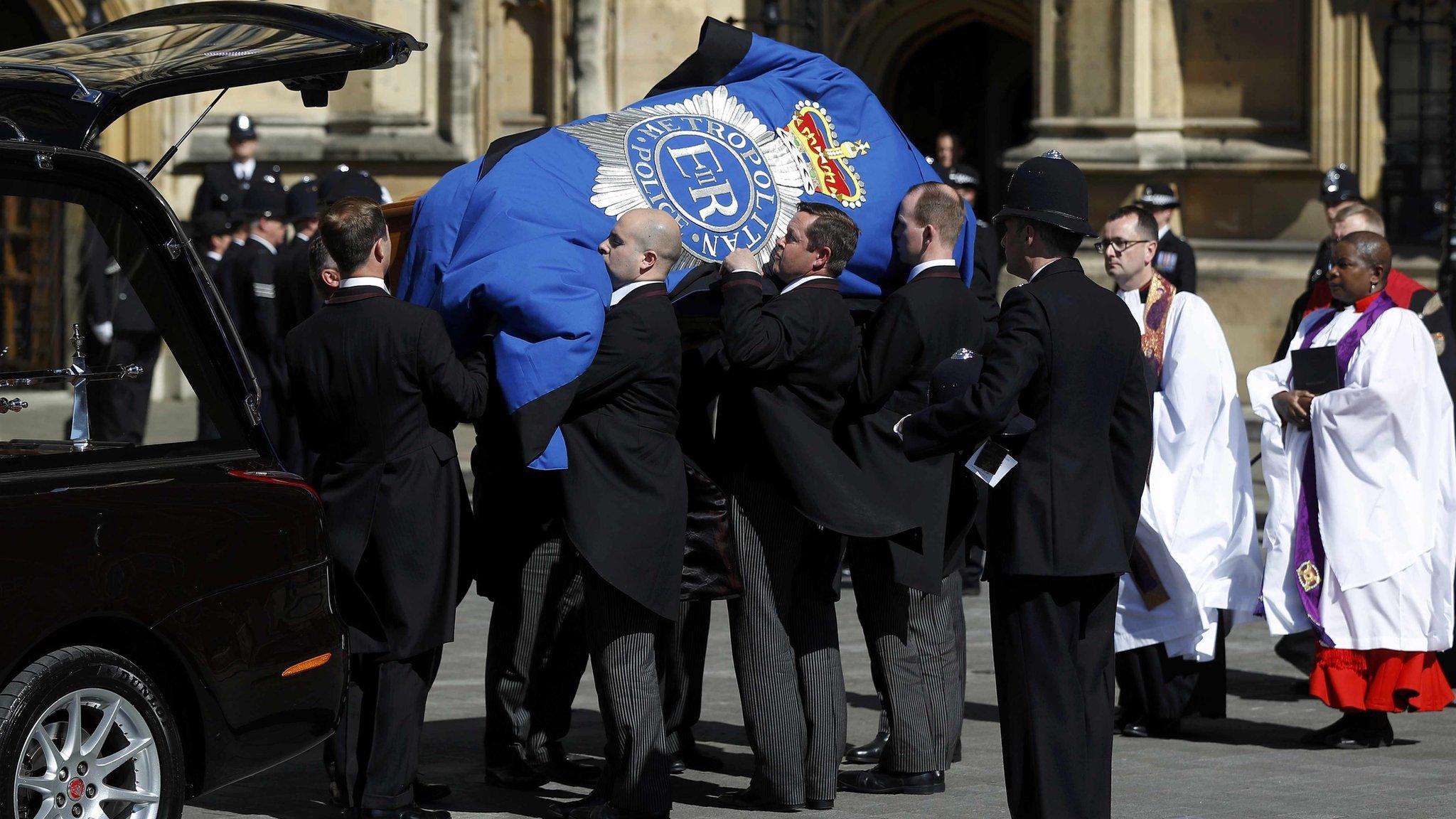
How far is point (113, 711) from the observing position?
4848mm

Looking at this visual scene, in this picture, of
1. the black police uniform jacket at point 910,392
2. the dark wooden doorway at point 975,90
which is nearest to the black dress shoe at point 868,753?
the black police uniform jacket at point 910,392

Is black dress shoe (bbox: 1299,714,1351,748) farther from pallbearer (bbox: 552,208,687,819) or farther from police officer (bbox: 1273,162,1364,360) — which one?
pallbearer (bbox: 552,208,687,819)

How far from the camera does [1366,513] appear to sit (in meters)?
7.65

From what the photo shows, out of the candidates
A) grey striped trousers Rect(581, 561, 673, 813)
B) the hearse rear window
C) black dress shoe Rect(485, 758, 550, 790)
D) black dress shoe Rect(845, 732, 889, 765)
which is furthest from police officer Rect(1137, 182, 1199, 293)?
the hearse rear window

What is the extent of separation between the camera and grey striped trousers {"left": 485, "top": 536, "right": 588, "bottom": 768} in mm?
6637

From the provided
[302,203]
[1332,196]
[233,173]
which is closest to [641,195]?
[302,203]

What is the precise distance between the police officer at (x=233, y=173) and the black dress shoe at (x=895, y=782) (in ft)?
29.9

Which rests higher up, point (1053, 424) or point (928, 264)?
point (928, 264)

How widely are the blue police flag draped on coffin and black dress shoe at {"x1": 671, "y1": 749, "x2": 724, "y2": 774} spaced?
1410 millimetres

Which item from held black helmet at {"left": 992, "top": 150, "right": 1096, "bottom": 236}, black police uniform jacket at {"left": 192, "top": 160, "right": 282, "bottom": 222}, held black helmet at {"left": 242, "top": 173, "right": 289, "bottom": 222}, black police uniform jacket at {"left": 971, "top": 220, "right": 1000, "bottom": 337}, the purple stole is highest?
black police uniform jacket at {"left": 192, "top": 160, "right": 282, "bottom": 222}

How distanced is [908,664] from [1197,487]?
5.47ft

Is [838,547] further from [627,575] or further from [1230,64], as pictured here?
[1230,64]

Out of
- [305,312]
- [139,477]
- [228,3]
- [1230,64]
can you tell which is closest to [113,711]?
[139,477]

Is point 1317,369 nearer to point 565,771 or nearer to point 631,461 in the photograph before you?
point 631,461
